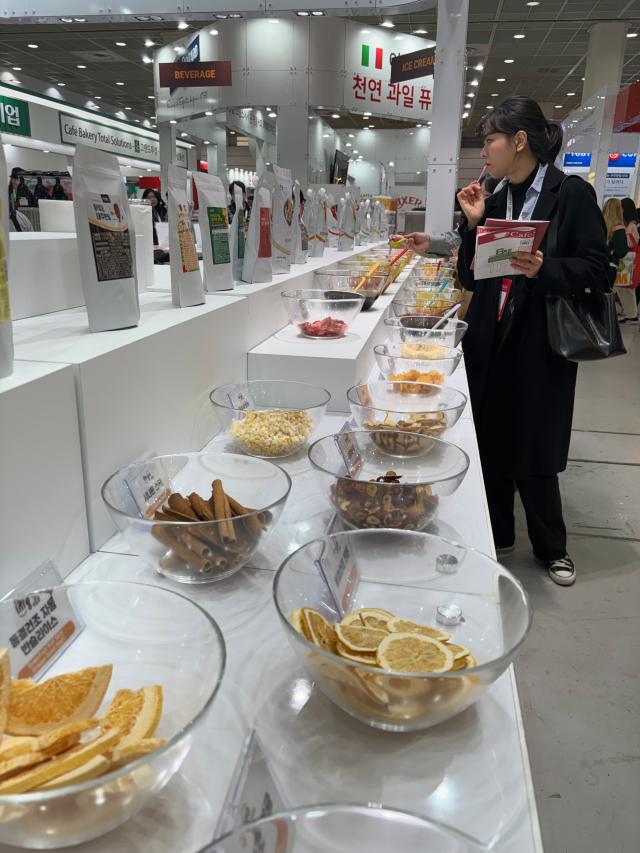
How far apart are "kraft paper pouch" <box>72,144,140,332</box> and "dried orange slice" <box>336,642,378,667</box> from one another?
0.77 meters

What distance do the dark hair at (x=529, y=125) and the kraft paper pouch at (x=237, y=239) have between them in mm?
768

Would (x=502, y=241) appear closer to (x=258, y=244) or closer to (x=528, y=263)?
(x=528, y=263)

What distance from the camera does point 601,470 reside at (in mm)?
3576

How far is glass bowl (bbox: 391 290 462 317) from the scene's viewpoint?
106 inches

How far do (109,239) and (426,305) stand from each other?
5.89 ft

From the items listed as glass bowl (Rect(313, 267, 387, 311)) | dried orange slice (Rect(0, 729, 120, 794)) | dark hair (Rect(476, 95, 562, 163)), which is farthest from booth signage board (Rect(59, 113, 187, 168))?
dried orange slice (Rect(0, 729, 120, 794))

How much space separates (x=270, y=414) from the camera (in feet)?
4.88

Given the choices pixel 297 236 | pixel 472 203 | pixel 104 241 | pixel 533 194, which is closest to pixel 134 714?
pixel 104 241

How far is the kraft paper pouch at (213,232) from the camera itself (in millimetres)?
1734

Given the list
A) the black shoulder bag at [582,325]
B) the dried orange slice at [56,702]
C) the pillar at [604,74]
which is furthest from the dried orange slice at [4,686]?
the pillar at [604,74]

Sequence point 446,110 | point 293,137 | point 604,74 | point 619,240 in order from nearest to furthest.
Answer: point 446,110 < point 619,240 < point 293,137 < point 604,74

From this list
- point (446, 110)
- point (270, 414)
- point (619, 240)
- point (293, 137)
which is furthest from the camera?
point (293, 137)

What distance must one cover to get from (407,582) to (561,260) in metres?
1.35

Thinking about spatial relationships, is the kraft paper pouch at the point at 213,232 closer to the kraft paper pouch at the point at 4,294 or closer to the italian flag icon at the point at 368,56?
the kraft paper pouch at the point at 4,294
